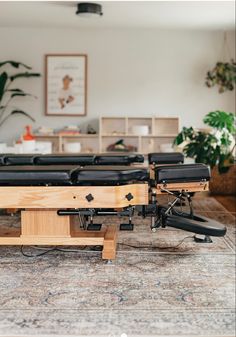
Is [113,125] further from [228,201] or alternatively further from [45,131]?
[228,201]

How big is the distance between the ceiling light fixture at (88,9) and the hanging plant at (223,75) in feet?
5.47

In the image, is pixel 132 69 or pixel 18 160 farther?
pixel 132 69

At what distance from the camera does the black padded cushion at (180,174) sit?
239 centimetres

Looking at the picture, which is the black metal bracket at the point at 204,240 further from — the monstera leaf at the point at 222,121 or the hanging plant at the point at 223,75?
the hanging plant at the point at 223,75

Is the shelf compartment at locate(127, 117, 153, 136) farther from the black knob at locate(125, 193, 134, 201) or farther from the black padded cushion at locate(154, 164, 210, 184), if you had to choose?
the black knob at locate(125, 193, 134, 201)

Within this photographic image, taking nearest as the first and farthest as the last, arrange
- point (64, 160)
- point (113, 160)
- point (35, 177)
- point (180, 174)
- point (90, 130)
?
point (35, 177), point (180, 174), point (64, 160), point (113, 160), point (90, 130)

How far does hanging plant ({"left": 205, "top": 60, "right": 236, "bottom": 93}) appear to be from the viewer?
5285 millimetres

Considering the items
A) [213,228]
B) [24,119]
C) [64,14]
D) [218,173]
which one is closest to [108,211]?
[213,228]

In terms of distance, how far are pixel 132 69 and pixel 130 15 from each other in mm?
828

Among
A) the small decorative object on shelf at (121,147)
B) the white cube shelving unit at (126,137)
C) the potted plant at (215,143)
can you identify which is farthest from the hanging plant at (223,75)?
the small decorative object on shelf at (121,147)

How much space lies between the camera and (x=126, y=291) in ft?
6.37

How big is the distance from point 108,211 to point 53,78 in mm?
3429

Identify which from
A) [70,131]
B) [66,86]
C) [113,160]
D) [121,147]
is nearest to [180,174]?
[113,160]

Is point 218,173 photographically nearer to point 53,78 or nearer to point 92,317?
point 53,78
